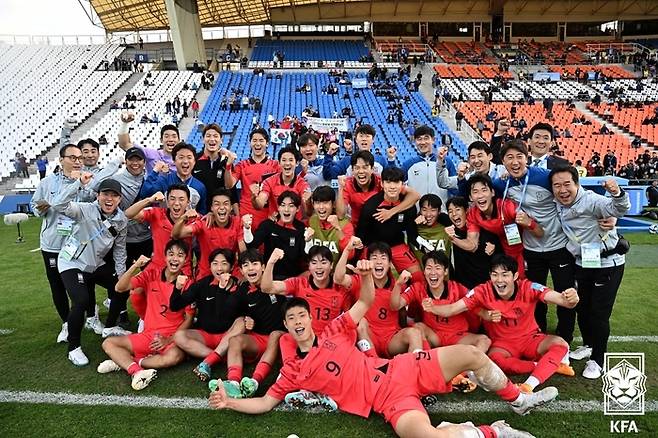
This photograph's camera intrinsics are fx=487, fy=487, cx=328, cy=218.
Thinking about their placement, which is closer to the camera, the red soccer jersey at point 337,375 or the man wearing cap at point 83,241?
the red soccer jersey at point 337,375

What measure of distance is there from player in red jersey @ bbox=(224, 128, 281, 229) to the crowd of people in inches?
9.9

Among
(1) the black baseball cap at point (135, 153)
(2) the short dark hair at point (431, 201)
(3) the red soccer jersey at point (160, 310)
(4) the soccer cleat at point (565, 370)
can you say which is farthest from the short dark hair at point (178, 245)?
(4) the soccer cleat at point (565, 370)

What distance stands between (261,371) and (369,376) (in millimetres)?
981

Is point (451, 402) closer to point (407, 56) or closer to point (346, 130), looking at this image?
point (346, 130)

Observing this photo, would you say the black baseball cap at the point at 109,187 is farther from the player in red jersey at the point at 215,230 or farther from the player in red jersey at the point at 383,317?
the player in red jersey at the point at 383,317

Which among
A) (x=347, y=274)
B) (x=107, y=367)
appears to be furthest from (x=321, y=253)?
(x=107, y=367)

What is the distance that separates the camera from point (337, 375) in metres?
3.45

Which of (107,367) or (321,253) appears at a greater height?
(321,253)

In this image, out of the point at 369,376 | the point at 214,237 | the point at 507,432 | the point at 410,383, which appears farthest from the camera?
the point at 214,237

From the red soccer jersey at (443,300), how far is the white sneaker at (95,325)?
3.11 m

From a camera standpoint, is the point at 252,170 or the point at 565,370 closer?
the point at 565,370

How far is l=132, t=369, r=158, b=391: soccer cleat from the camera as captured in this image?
387cm

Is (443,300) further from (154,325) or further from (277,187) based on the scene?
(154,325)

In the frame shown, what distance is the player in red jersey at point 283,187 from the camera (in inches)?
193
